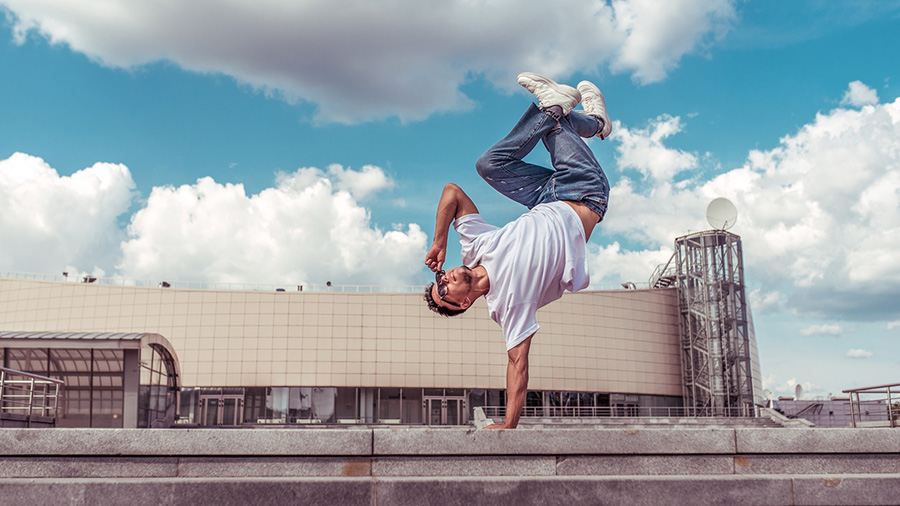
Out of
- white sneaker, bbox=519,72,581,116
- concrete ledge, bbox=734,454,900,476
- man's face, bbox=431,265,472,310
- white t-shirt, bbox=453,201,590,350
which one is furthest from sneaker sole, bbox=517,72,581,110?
concrete ledge, bbox=734,454,900,476

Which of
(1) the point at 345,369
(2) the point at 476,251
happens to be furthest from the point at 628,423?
(2) the point at 476,251

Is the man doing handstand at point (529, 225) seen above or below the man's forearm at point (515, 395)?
above

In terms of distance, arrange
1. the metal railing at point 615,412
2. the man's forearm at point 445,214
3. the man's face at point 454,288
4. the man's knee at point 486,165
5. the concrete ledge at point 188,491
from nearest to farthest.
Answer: the concrete ledge at point 188,491
the man's face at point 454,288
the man's forearm at point 445,214
the man's knee at point 486,165
the metal railing at point 615,412

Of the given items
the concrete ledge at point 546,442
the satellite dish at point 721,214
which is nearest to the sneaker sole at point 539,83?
the concrete ledge at point 546,442

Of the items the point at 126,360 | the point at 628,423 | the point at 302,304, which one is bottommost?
the point at 628,423

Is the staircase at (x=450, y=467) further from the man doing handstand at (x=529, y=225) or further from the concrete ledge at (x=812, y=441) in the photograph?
the man doing handstand at (x=529, y=225)

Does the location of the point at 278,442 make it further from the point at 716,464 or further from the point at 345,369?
the point at 345,369

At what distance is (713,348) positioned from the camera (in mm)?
41406

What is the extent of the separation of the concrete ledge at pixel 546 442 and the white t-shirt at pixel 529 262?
3.32 ft

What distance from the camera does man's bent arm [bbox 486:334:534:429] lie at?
5.50 meters

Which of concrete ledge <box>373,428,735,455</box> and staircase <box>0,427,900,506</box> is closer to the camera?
staircase <box>0,427,900,506</box>

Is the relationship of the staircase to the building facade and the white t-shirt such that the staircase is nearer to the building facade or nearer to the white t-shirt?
the white t-shirt

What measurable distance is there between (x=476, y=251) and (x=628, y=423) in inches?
983

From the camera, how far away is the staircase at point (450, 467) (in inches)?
179
